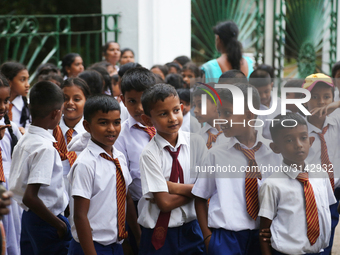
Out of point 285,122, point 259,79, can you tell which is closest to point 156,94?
point 285,122

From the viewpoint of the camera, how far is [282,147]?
232 cm

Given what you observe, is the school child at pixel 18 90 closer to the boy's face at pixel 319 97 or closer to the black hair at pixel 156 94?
the black hair at pixel 156 94

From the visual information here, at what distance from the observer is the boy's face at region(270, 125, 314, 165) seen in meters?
2.27

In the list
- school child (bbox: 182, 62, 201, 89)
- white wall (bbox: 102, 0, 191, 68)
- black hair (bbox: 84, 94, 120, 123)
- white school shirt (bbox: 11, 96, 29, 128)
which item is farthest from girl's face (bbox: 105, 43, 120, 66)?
black hair (bbox: 84, 94, 120, 123)

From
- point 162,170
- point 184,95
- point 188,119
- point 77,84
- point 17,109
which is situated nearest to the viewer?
point 162,170

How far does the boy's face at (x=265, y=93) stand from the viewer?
12.1 feet

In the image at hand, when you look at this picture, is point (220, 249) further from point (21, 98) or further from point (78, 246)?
point (21, 98)

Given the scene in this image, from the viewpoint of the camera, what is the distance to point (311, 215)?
2209mm

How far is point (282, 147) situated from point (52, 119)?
1.24 meters

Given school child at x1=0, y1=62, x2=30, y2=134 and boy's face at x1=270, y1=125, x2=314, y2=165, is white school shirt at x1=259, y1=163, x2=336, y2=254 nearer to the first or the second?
boy's face at x1=270, y1=125, x2=314, y2=165

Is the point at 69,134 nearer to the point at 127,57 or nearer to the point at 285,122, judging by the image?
the point at 285,122

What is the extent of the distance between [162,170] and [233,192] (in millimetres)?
359

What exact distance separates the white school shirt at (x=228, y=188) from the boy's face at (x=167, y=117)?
22cm

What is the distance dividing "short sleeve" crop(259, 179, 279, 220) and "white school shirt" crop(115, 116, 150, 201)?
→ 73 centimetres
